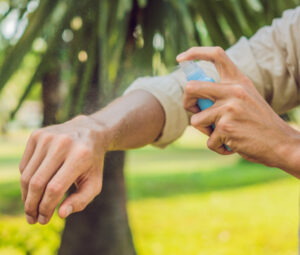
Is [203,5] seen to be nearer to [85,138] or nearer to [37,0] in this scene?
[37,0]

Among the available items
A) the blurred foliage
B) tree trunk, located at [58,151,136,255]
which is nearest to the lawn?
tree trunk, located at [58,151,136,255]

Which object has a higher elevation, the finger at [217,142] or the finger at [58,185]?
the finger at [58,185]

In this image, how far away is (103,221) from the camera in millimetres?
2408

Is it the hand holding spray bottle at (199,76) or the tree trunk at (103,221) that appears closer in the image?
the hand holding spray bottle at (199,76)

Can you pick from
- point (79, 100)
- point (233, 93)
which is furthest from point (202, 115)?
point (79, 100)

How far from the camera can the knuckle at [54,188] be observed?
27.6 inches

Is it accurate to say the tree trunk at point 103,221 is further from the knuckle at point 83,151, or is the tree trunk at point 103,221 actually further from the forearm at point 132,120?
the knuckle at point 83,151

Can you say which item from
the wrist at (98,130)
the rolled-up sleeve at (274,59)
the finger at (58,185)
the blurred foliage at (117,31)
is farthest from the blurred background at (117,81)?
the finger at (58,185)

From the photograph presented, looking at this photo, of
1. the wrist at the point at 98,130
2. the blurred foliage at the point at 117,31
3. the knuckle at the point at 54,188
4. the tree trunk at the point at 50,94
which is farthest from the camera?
the tree trunk at the point at 50,94

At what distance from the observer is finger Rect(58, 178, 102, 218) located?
712 mm

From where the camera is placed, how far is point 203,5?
5.73 ft

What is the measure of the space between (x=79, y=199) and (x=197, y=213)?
13.4 feet

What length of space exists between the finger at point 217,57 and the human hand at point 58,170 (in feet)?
0.72

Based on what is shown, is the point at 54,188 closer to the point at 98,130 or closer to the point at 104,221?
the point at 98,130
